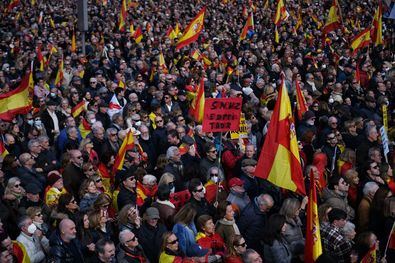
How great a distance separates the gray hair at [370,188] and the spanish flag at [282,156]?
1.03 m

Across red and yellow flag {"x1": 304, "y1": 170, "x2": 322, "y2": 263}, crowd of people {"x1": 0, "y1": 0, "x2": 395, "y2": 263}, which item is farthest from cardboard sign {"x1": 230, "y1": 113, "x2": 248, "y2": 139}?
red and yellow flag {"x1": 304, "y1": 170, "x2": 322, "y2": 263}

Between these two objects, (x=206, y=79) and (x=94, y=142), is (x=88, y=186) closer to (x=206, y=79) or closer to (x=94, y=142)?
(x=94, y=142)

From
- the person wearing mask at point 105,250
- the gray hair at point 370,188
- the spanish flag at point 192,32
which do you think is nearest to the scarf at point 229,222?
the person wearing mask at point 105,250

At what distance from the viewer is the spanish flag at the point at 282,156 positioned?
7.36 metres

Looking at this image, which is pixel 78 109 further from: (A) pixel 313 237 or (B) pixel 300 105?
(A) pixel 313 237

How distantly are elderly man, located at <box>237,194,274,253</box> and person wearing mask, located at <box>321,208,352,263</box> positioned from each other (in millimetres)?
715

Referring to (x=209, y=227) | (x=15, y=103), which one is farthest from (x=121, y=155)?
(x=15, y=103)

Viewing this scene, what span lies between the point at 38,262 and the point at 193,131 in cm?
476

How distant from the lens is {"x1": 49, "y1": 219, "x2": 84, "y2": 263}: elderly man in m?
6.25

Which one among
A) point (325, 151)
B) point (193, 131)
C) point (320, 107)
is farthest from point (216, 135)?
point (320, 107)

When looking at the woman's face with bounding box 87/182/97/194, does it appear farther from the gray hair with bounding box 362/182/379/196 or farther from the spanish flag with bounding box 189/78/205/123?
the spanish flag with bounding box 189/78/205/123

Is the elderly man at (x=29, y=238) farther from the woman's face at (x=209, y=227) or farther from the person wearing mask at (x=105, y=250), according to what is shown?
the woman's face at (x=209, y=227)

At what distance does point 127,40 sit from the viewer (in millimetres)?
21469

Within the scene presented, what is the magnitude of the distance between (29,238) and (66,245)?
466mm
